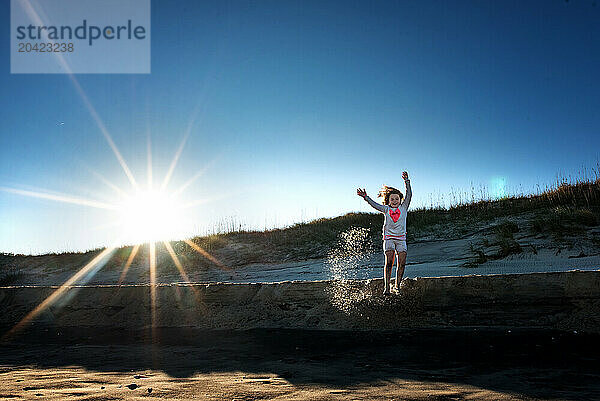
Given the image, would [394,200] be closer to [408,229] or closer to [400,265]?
[400,265]

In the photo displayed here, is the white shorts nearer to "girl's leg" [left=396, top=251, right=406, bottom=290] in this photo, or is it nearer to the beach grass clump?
"girl's leg" [left=396, top=251, right=406, bottom=290]

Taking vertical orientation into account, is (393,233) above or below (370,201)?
below

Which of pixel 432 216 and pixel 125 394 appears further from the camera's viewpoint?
pixel 432 216

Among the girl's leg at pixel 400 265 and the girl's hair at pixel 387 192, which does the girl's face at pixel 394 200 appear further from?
the girl's leg at pixel 400 265

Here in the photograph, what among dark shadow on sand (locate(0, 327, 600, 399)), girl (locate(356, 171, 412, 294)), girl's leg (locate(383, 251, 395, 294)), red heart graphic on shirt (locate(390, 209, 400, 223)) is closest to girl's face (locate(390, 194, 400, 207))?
girl (locate(356, 171, 412, 294))

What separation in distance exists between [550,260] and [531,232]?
258 centimetres

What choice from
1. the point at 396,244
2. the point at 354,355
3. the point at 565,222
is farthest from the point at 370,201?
the point at 565,222

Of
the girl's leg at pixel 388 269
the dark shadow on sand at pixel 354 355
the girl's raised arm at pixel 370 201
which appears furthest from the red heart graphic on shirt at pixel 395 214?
the dark shadow on sand at pixel 354 355

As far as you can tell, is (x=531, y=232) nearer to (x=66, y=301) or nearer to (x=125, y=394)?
(x=66, y=301)

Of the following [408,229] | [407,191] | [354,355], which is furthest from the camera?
[408,229]

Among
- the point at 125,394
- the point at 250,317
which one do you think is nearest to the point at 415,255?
the point at 250,317

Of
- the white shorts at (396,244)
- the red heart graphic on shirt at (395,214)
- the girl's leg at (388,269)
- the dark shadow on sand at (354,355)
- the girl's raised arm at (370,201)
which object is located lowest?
the dark shadow on sand at (354,355)

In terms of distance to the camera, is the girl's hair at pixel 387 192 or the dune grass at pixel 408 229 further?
the dune grass at pixel 408 229

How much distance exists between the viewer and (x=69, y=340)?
4.74 meters
